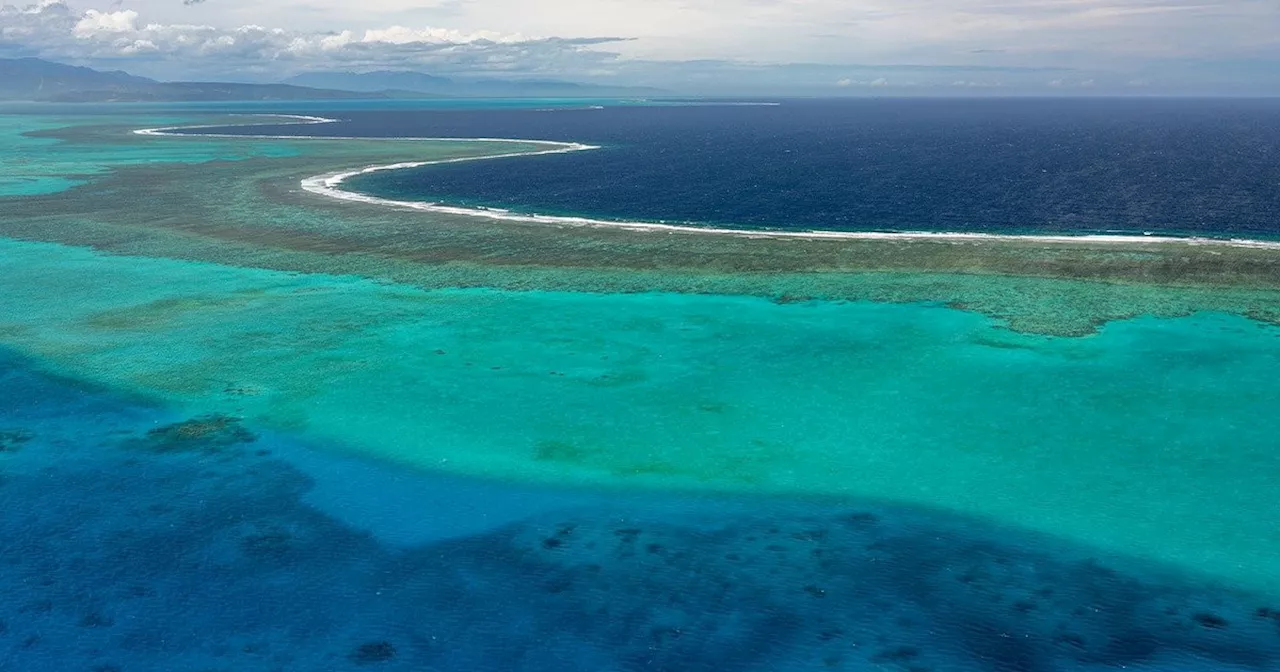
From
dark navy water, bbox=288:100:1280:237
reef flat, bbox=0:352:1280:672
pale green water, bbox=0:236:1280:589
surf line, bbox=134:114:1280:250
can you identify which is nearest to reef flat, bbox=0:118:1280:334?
surf line, bbox=134:114:1280:250

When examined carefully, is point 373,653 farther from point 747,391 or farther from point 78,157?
point 78,157

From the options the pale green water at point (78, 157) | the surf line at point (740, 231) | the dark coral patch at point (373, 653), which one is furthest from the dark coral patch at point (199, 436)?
the pale green water at point (78, 157)

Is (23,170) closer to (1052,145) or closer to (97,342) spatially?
(97,342)

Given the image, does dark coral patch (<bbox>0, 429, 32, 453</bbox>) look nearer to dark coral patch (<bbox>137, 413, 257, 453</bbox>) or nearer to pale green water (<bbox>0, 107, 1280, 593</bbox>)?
dark coral patch (<bbox>137, 413, 257, 453</bbox>)

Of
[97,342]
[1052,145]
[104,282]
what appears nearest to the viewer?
[97,342]

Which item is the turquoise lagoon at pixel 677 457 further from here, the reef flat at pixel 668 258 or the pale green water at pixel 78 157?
the pale green water at pixel 78 157

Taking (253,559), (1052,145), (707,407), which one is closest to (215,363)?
(253,559)
